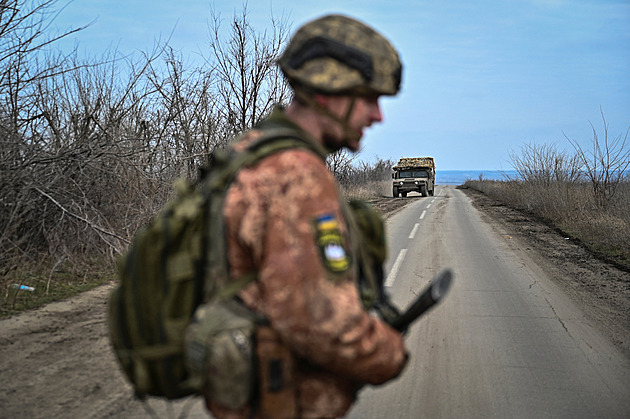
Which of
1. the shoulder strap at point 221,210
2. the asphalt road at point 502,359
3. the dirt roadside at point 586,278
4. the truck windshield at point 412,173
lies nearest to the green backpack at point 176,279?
the shoulder strap at point 221,210

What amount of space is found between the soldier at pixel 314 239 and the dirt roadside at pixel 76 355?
848 mm

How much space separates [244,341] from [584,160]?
Answer: 735 inches

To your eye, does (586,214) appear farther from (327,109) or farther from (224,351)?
(224,351)

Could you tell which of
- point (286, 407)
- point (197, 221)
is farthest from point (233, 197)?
point (286, 407)

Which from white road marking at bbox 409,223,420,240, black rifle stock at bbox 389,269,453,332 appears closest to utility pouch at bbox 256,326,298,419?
black rifle stock at bbox 389,269,453,332

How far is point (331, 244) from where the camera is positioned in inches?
52.2

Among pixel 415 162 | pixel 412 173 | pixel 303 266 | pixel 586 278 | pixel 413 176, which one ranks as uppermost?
pixel 415 162

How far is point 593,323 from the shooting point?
21.5ft

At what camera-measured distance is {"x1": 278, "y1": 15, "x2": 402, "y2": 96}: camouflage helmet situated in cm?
148

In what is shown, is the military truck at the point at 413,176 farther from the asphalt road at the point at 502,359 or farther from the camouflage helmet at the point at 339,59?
the camouflage helmet at the point at 339,59

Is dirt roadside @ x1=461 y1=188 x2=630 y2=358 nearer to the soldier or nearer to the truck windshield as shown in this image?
the soldier

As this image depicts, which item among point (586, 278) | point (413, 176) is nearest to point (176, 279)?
Result: point (586, 278)

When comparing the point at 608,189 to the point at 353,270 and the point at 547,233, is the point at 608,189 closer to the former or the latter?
the point at 547,233

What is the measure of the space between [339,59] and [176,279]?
0.68 m
